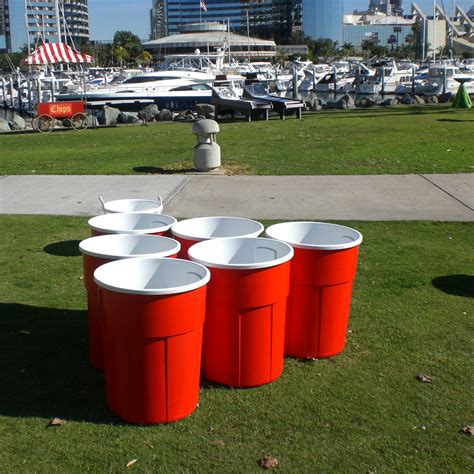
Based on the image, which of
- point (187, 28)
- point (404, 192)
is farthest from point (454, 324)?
point (187, 28)

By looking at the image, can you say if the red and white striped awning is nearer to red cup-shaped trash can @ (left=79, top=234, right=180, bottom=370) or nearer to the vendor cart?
the vendor cart

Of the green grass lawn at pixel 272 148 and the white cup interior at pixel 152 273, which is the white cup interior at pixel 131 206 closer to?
the white cup interior at pixel 152 273

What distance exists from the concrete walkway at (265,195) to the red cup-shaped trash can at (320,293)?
4.29m

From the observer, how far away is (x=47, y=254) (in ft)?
24.8

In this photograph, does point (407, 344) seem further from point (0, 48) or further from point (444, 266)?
point (0, 48)

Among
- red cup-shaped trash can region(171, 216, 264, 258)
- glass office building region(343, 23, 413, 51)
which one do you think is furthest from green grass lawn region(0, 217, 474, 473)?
glass office building region(343, 23, 413, 51)

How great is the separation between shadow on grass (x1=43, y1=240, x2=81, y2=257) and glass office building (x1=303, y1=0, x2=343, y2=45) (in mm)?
176534

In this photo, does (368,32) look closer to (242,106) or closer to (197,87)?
(197,87)

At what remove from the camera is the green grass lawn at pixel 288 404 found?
12.0 ft

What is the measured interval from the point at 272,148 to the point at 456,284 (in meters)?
9.83

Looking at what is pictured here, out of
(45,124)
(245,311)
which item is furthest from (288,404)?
(45,124)

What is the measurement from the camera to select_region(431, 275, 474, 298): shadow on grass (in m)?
6.31

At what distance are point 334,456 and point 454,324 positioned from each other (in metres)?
2.24

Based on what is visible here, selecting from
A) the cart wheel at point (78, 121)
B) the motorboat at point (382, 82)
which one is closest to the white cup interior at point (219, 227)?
the cart wheel at point (78, 121)
